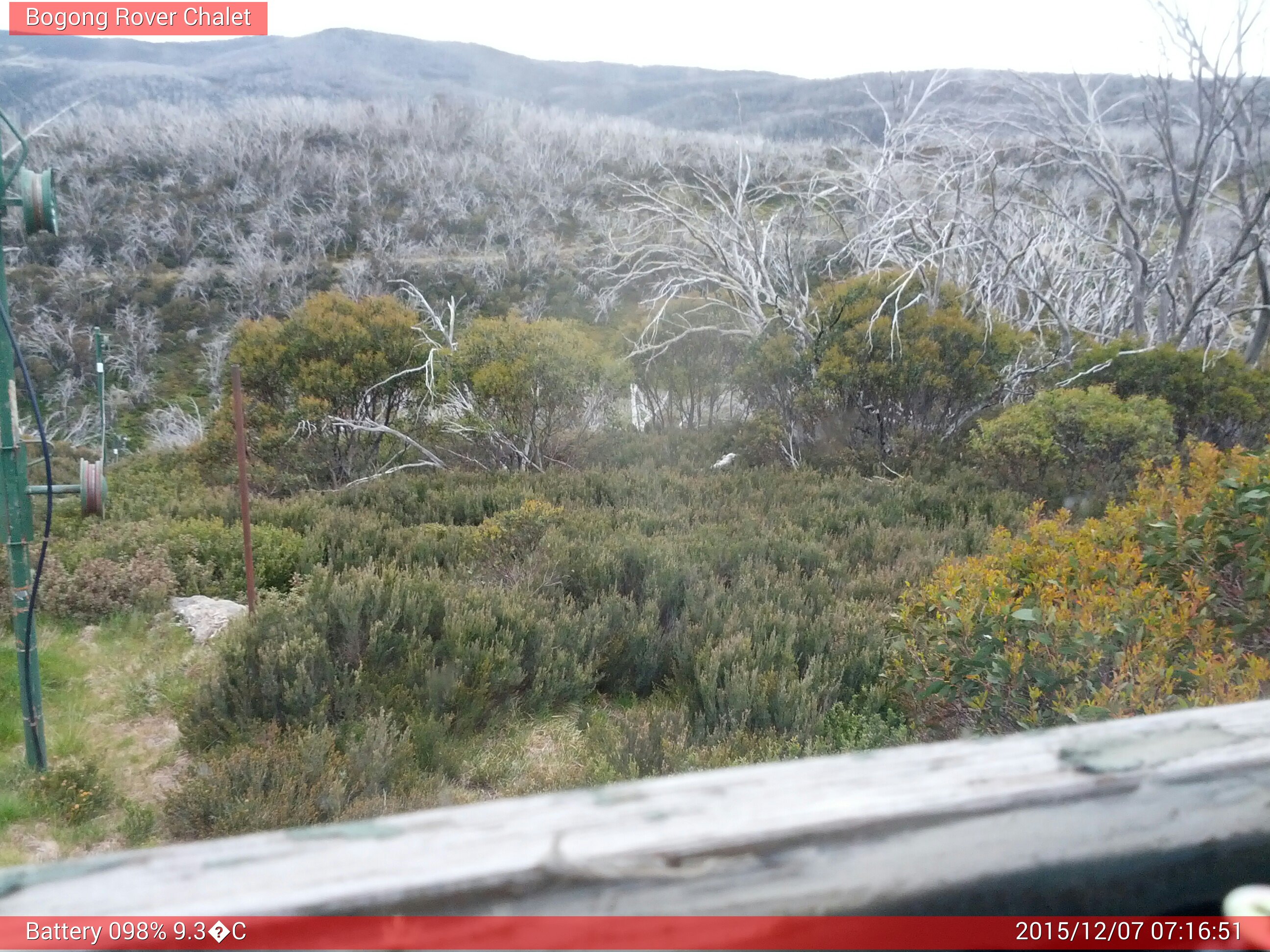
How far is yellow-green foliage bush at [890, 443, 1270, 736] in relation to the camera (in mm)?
2512

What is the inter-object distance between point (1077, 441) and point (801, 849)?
752 cm

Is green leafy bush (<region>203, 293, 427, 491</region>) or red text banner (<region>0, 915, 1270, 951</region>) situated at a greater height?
red text banner (<region>0, 915, 1270, 951</region>)

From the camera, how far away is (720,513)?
662 cm

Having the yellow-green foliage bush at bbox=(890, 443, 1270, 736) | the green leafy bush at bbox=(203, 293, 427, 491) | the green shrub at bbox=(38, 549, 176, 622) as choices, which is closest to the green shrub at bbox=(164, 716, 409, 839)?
the yellow-green foliage bush at bbox=(890, 443, 1270, 736)

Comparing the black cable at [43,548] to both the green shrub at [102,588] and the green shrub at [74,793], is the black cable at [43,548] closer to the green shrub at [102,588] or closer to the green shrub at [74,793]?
the green shrub at [74,793]

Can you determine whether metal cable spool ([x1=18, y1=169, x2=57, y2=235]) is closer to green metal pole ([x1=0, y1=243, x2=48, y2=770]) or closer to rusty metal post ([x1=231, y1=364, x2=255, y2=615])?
green metal pole ([x1=0, y1=243, x2=48, y2=770])

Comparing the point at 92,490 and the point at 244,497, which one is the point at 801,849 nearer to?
the point at 92,490

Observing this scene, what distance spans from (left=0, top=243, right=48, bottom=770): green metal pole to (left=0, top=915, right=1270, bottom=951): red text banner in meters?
3.05

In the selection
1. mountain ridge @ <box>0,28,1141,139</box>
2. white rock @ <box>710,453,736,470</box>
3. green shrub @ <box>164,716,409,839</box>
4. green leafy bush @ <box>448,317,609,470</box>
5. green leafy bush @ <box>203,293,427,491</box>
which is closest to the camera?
green shrub @ <box>164,716,409,839</box>

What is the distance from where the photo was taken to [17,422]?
10.3ft

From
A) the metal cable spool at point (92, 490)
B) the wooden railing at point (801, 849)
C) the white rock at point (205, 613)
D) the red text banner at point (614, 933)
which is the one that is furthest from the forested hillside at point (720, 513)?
the red text banner at point (614, 933)

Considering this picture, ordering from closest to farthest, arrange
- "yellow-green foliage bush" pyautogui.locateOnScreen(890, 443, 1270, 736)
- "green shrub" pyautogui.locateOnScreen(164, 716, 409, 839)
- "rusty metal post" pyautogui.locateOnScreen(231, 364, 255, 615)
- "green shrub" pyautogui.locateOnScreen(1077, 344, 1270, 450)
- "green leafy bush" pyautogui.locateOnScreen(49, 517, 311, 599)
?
1. "yellow-green foliage bush" pyautogui.locateOnScreen(890, 443, 1270, 736)
2. "green shrub" pyautogui.locateOnScreen(164, 716, 409, 839)
3. "rusty metal post" pyautogui.locateOnScreen(231, 364, 255, 615)
4. "green leafy bush" pyautogui.locateOnScreen(49, 517, 311, 599)
5. "green shrub" pyautogui.locateOnScreen(1077, 344, 1270, 450)

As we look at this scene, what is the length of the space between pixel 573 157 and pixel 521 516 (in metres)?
24.2

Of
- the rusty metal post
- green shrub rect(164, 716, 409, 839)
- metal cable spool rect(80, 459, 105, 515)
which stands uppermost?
metal cable spool rect(80, 459, 105, 515)
